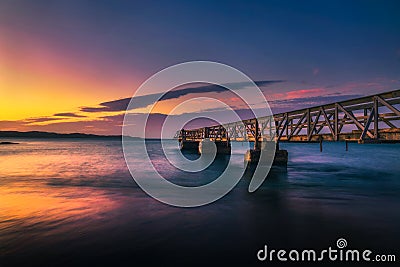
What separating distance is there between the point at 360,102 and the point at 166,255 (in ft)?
49.5

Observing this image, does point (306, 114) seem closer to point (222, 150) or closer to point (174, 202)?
point (174, 202)

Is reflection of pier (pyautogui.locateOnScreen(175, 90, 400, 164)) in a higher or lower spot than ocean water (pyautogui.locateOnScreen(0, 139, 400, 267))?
higher

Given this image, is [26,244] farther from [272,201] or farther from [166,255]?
[272,201]

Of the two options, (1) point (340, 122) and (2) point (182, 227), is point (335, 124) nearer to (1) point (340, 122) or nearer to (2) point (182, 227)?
(1) point (340, 122)

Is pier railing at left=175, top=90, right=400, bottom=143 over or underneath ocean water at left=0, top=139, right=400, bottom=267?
over

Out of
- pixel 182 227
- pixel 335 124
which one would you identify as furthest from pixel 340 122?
pixel 182 227

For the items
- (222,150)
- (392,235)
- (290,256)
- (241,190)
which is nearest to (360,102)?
(392,235)

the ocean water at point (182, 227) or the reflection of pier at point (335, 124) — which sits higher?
the reflection of pier at point (335, 124)

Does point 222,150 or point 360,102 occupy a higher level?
point 360,102

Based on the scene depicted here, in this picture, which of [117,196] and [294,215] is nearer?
[294,215]

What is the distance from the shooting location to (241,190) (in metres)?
22.2

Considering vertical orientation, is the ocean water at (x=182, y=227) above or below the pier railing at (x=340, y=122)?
below

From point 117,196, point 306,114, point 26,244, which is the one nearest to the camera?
point 26,244

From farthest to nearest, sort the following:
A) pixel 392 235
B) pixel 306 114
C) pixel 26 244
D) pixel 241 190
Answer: pixel 306 114 < pixel 241 190 < pixel 392 235 < pixel 26 244
